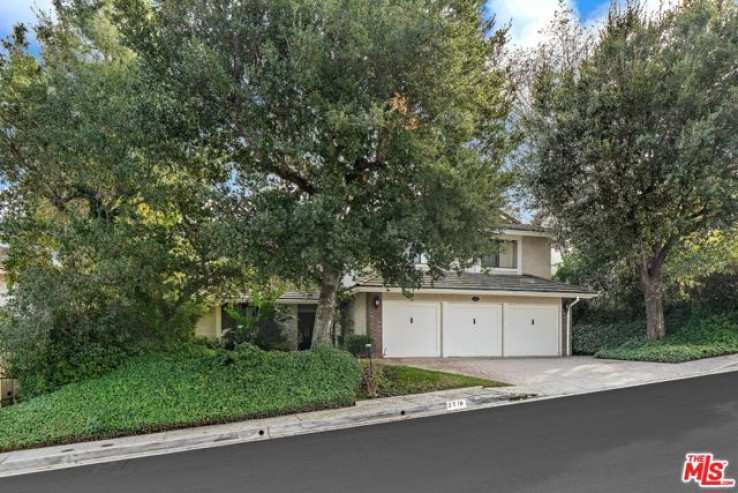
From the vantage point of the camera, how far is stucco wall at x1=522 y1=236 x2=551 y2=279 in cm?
2200

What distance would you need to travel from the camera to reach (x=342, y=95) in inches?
388

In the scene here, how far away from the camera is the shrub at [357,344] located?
17.4m

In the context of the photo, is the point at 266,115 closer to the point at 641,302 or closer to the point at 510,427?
the point at 510,427

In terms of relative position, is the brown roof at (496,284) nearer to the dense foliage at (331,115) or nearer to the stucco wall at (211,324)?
the stucco wall at (211,324)

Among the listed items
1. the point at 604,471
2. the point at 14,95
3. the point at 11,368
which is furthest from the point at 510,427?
the point at 14,95

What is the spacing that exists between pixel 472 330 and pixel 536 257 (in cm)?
502

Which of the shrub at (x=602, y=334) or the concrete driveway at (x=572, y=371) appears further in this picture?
the shrub at (x=602, y=334)

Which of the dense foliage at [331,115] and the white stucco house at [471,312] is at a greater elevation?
the dense foliage at [331,115]

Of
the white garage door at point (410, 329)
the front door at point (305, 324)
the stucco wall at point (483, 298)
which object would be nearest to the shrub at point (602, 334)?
the stucco wall at point (483, 298)

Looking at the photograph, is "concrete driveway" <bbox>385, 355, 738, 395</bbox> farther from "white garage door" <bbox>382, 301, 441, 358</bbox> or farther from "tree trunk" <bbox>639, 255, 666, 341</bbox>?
"tree trunk" <bbox>639, 255, 666, 341</bbox>

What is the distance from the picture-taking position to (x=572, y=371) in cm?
1486

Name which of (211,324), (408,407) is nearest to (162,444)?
(408,407)

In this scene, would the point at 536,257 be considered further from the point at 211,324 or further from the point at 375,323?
the point at 211,324

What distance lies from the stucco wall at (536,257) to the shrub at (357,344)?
826 centimetres
